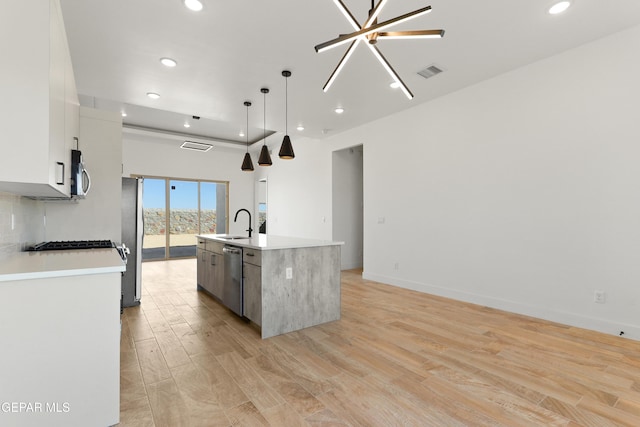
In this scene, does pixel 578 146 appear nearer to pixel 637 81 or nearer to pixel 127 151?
pixel 637 81

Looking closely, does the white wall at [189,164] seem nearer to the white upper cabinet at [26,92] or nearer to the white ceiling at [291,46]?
the white ceiling at [291,46]

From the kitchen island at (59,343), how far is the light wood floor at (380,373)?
31 centimetres

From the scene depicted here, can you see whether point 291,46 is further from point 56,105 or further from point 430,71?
point 56,105

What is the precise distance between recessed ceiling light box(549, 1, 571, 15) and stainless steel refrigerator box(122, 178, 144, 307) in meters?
4.69

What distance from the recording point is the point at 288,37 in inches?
115

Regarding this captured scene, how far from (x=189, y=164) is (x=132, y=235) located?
4.85 m

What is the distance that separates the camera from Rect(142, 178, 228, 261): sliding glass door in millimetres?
8055

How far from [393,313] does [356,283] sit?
1.69 meters

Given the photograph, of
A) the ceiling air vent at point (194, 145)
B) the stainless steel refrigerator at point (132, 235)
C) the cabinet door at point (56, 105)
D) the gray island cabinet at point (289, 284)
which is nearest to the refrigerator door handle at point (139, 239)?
the stainless steel refrigerator at point (132, 235)

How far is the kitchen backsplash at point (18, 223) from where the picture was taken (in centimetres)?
193

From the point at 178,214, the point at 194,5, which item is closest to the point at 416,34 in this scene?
the point at 194,5

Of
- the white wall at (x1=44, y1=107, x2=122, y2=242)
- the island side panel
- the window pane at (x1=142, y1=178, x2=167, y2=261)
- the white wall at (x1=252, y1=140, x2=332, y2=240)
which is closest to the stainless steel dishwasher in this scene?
the island side panel

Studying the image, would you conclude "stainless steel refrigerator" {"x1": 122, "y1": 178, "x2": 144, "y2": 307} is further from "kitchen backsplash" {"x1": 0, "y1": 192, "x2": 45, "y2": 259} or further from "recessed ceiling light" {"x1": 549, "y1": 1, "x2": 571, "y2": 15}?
"recessed ceiling light" {"x1": 549, "y1": 1, "x2": 571, "y2": 15}

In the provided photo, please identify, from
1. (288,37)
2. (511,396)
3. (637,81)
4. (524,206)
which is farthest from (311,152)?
(511,396)
